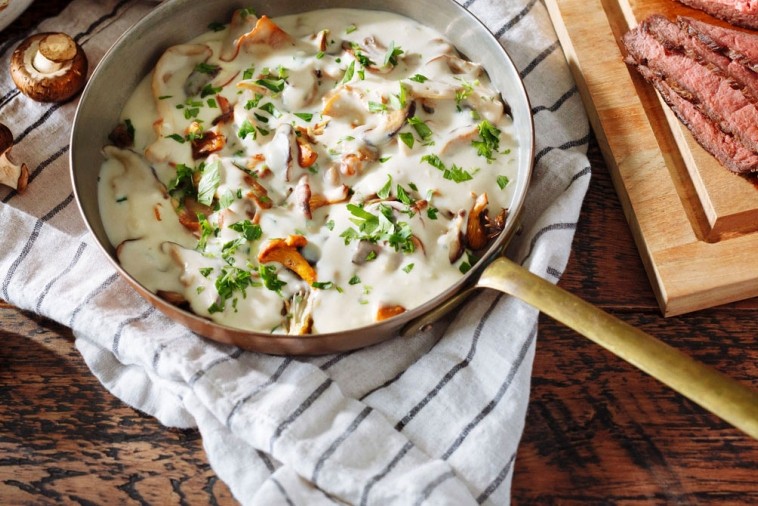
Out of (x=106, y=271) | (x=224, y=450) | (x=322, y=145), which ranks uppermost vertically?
(x=322, y=145)

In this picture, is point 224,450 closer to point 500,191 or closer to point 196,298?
point 196,298

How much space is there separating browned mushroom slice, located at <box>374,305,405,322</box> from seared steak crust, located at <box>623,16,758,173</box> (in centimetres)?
120

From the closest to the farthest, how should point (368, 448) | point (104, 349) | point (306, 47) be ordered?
point (368, 448)
point (104, 349)
point (306, 47)

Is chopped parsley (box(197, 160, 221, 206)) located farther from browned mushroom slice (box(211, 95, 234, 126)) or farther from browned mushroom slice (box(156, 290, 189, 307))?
browned mushroom slice (box(156, 290, 189, 307))

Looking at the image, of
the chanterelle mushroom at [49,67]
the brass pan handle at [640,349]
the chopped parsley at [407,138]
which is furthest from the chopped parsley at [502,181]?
the chanterelle mushroom at [49,67]

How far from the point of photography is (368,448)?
2.46 metres

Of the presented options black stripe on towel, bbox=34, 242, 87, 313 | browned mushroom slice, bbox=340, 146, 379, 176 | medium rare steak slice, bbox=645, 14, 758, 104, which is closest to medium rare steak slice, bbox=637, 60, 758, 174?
medium rare steak slice, bbox=645, 14, 758, 104

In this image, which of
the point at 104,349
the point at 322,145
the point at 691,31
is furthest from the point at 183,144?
the point at 691,31

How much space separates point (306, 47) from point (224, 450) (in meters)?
1.36

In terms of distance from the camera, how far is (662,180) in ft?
9.48

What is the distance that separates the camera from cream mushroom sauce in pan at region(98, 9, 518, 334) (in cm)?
255

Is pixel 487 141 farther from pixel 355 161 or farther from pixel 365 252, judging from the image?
pixel 365 252

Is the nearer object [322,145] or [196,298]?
[196,298]

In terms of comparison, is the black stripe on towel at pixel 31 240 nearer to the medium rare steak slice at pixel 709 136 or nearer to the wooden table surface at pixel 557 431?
the wooden table surface at pixel 557 431
